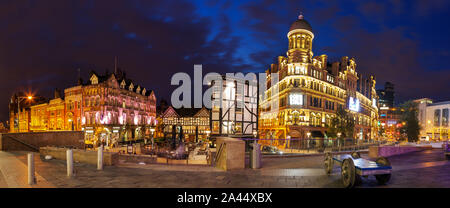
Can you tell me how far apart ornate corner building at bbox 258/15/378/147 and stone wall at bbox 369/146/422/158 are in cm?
3048

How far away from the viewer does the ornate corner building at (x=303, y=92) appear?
155 feet

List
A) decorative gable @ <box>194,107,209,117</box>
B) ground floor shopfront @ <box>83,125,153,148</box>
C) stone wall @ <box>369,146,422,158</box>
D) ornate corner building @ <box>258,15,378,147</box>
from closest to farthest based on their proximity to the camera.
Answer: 1. stone wall @ <box>369,146,422,158</box>
2. ground floor shopfront @ <box>83,125,153,148</box>
3. ornate corner building @ <box>258,15,378,147</box>
4. decorative gable @ <box>194,107,209,117</box>

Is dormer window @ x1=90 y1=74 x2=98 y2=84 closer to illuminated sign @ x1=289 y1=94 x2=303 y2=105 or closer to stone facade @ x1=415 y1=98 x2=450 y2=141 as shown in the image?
illuminated sign @ x1=289 y1=94 x2=303 y2=105

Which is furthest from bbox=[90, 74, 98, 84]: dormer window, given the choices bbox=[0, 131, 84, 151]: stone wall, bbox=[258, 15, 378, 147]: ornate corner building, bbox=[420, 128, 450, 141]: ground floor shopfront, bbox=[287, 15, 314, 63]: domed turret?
bbox=[420, 128, 450, 141]: ground floor shopfront

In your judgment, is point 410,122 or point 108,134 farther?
point 410,122

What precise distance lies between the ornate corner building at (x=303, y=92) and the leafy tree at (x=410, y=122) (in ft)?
35.2

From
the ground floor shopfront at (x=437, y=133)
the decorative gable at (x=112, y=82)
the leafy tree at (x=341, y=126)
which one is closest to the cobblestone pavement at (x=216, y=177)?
the leafy tree at (x=341, y=126)

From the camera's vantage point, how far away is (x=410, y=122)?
5009cm

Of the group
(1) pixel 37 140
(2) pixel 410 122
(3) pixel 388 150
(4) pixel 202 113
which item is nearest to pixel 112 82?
(4) pixel 202 113

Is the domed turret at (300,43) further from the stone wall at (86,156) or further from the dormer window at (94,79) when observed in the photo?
the stone wall at (86,156)

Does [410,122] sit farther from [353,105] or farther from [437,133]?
[437,133]

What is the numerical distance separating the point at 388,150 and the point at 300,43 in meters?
39.2

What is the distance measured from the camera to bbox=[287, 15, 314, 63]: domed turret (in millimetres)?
47969
